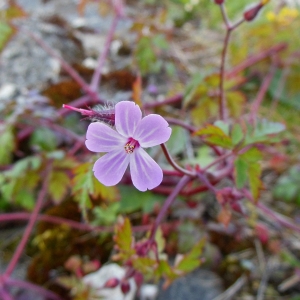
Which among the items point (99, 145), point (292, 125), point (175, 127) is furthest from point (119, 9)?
point (99, 145)

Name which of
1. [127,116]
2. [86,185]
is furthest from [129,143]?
[86,185]

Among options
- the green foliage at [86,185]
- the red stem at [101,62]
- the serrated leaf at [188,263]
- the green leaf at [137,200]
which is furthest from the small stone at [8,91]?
the serrated leaf at [188,263]

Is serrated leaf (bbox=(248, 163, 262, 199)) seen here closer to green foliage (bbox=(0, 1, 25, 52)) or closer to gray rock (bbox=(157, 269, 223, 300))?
gray rock (bbox=(157, 269, 223, 300))

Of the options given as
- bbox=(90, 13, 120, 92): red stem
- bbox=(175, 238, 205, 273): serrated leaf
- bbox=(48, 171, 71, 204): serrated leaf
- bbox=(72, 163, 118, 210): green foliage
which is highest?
bbox=(90, 13, 120, 92): red stem

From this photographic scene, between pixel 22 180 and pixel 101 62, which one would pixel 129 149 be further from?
pixel 101 62

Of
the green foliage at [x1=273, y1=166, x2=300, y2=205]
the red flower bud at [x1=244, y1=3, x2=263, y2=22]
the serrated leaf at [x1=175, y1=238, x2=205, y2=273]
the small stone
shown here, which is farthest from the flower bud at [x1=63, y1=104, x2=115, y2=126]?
the small stone

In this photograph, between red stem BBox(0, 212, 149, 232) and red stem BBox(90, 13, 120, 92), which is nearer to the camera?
red stem BBox(0, 212, 149, 232)
